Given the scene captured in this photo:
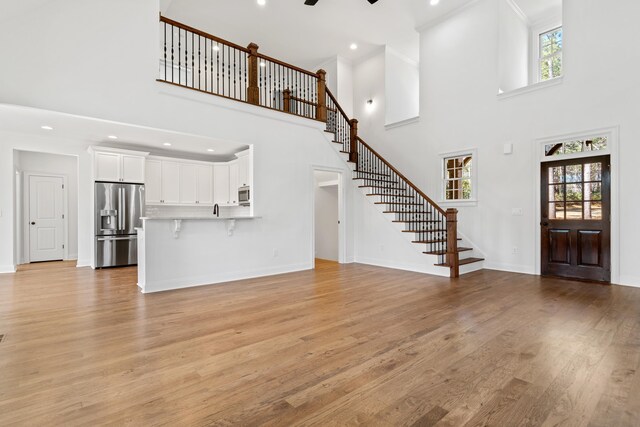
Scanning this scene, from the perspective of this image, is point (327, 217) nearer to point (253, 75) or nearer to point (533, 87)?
point (253, 75)

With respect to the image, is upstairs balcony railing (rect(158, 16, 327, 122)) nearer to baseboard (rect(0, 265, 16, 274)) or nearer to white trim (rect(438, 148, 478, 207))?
white trim (rect(438, 148, 478, 207))

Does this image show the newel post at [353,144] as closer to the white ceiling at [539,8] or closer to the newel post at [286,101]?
the newel post at [286,101]

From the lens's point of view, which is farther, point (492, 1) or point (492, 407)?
point (492, 1)

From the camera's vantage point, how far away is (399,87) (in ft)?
27.7

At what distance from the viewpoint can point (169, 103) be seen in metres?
4.65

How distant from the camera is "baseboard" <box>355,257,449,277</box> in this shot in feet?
17.9

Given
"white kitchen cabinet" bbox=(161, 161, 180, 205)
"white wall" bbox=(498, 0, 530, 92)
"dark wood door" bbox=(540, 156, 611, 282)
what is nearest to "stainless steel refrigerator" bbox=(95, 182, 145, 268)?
"white kitchen cabinet" bbox=(161, 161, 180, 205)

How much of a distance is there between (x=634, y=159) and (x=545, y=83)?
1848mm

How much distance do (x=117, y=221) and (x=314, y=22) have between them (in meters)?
6.24

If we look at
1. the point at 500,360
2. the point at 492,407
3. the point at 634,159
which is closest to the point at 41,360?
the point at 492,407

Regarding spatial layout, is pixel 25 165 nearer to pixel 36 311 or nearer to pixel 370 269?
pixel 36 311

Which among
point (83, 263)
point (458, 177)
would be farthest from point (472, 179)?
point (83, 263)

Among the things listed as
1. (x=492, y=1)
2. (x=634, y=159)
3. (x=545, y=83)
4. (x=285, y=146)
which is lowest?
(x=634, y=159)

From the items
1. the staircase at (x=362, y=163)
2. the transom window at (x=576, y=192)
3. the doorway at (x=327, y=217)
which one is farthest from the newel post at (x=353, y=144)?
the transom window at (x=576, y=192)
